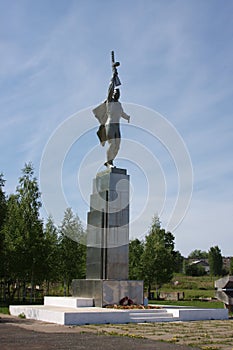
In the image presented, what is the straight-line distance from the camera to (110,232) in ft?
56.7

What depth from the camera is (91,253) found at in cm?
1795

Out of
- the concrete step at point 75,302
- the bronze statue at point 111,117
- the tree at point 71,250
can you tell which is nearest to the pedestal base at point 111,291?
the concrete step at point 75,302

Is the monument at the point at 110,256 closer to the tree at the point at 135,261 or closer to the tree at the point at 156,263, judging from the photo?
the tree at the point at 156,263

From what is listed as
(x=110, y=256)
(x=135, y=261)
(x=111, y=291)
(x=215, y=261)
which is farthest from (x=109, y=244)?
(x=215, y=261)

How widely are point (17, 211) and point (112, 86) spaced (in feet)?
43.9

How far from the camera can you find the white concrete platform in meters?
13.4

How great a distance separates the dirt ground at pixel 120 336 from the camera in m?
9.09

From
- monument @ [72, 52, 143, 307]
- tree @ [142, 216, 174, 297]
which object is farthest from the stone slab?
tree @ [142, 216, 174, 297]

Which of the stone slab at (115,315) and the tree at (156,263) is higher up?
the tree at (156,263)

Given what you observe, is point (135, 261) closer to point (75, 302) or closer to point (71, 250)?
point (71, 250)

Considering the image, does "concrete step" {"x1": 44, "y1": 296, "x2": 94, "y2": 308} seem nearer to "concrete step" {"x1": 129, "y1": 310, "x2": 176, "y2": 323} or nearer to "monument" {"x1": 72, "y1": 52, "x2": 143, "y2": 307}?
"monument" {"x1": 72, "y1": 52, "x2": 143, "y2": 307}

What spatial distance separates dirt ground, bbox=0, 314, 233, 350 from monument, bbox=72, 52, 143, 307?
295cm

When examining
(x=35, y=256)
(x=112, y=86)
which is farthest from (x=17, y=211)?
(x=112, y=86)

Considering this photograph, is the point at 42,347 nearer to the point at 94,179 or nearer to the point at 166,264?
the point at 94,179
